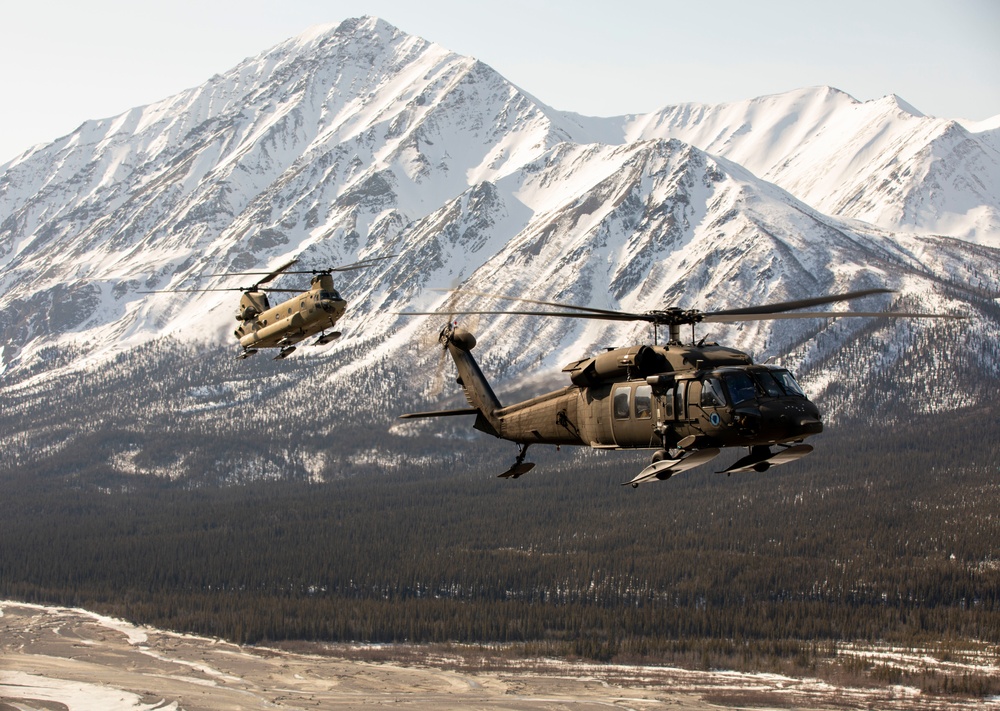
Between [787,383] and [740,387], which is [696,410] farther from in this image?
[787,383]

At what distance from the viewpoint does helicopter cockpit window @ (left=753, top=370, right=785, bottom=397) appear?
6053cm

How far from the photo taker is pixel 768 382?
199 ft

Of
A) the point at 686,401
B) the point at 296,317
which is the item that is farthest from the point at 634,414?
the point at 296,317

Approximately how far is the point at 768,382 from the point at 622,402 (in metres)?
7.27

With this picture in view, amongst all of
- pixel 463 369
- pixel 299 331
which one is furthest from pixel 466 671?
pixel 463 369

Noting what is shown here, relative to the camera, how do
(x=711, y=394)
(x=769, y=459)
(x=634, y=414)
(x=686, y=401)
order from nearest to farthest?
(x=711, y=394) < (x=769, y=459) < (x=686, y=401) < (x=634, y=414)

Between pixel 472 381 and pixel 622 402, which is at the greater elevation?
pixel 472 381

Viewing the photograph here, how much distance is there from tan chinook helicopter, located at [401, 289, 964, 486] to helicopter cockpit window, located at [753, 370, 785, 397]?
0.04m

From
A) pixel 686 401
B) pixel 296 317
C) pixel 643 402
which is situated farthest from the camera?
pixel 296 317

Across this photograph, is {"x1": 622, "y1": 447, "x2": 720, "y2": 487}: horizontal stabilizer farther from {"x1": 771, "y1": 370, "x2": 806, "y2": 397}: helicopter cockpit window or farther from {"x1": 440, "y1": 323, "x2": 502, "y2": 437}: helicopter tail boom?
{"x1": 440, "y1": 323, "x2": 502, "y2": 437}: helicopter tail boom

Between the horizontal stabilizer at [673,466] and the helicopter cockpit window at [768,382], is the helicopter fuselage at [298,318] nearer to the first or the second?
the horizontal stabilizer at [673,466]

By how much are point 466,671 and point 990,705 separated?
232 feet

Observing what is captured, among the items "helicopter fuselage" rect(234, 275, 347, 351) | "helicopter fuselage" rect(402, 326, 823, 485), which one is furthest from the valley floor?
"helicopter fuselage" rect(402, 326, 823, 485)

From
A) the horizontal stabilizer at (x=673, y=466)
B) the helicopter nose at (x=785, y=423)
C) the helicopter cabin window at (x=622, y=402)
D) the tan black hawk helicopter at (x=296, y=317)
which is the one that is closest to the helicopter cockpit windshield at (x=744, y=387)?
the helicopter nose at (x=785, y=423)
